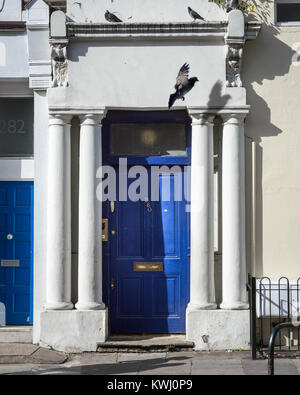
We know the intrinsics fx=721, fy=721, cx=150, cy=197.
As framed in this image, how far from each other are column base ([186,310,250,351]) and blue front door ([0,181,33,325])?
2.56m

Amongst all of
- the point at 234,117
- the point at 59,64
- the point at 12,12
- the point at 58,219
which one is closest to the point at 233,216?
the point at 234,117

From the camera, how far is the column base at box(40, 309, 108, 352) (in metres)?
10.0

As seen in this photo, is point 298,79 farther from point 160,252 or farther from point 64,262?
point 64,262

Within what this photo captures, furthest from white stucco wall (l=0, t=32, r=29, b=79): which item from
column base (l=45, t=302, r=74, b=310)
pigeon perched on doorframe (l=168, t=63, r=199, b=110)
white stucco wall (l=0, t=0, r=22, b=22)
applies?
column base (l=45, t=302, r=74, b=310)

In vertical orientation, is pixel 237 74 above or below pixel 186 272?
above

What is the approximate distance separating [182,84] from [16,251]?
11.5 ft

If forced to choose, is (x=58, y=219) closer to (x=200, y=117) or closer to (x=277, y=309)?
(x=200, y=117)

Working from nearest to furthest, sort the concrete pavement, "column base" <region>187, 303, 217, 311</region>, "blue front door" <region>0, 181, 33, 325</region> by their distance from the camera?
the concrete pavement → "column base" <region>187, 303, 217, 311</region> → "blue front door" <region>0, 181, 33, 325</region>

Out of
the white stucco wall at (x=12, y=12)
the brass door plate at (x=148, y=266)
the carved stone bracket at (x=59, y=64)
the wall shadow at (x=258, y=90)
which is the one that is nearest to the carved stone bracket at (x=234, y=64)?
the wall shadow at (x=258, y=90)

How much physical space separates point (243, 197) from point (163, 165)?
1.30 meters

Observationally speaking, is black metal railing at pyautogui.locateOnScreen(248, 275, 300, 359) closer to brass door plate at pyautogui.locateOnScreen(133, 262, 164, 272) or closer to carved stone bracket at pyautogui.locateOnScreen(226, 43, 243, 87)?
brass door plate at pyautogui.locateOnScreen(133, 262, 164, 272)

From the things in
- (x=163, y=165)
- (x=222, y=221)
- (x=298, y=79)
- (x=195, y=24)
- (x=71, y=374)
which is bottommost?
(x=71, y=374)

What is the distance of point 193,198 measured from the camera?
10156 millimetres
